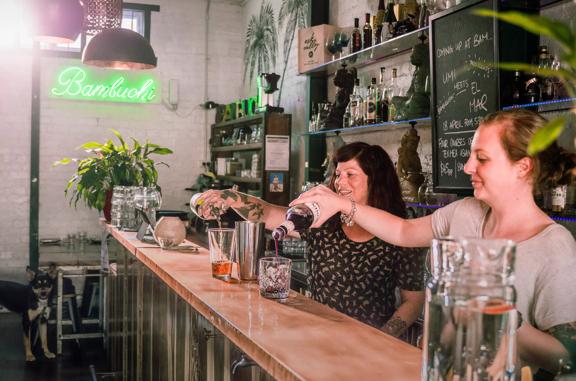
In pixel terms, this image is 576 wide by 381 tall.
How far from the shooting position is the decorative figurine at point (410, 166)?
3.88m

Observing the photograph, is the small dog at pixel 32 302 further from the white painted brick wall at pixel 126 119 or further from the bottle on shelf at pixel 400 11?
the bottle on shelf at pixel 400 11

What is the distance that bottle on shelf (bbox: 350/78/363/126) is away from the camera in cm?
454

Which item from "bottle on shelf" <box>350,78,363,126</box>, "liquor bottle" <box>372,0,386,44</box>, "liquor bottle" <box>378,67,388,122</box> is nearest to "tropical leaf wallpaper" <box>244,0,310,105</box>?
"bottle on shelf" <box>350,78,363,126</box>

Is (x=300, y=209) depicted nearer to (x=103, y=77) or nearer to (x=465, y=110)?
(x=465, y=110)

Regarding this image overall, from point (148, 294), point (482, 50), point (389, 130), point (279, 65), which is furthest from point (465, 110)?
point (279, 65)

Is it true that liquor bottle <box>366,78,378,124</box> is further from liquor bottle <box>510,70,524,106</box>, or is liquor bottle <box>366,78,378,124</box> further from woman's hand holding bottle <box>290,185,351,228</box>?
woman's hand holding bottle <box>290,185,351,228</box>

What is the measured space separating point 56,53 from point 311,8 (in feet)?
11.4

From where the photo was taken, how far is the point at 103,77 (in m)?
7.84

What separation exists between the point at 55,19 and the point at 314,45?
2.10 meters

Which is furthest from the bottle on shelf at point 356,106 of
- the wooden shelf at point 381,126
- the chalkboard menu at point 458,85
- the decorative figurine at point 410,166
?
the chalkboard menu at point 458,85

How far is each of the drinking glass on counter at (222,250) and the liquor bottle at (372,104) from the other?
211 centimetres

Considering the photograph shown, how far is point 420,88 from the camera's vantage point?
3775mm

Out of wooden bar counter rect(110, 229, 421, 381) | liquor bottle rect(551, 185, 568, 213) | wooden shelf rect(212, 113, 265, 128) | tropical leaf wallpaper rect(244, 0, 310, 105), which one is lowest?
wooden bar counter rect(110, 229, 421, 381)

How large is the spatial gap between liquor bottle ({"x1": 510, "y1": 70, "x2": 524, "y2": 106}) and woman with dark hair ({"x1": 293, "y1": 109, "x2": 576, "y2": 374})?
0.98 meters
